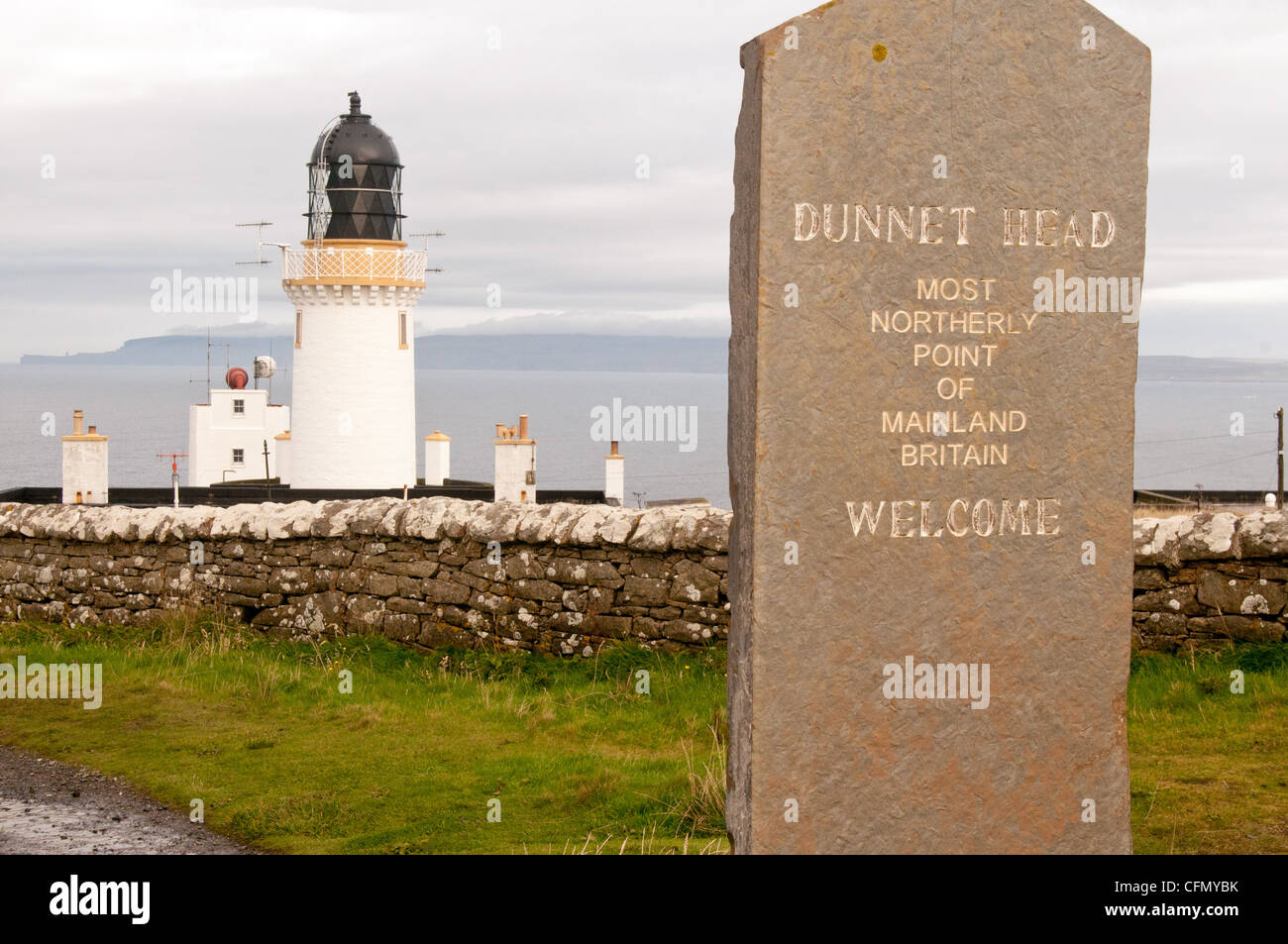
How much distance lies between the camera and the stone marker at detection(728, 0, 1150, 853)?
559cm

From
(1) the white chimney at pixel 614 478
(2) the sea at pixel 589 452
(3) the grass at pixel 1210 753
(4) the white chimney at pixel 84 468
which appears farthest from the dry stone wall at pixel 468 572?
(2) the sea at pixel 589 452

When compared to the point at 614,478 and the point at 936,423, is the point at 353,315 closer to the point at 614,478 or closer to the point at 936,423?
the point at 614,478

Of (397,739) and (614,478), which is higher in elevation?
(614,478)

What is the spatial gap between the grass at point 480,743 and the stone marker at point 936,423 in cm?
97

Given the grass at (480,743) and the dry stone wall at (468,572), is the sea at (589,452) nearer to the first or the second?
the dry stone wall at (468,572)

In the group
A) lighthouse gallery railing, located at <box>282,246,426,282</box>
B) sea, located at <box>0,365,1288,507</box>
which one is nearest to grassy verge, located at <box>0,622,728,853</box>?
lighthouse gallery railing, located at <box>282,246,426,282</box>

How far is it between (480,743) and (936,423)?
172 inches

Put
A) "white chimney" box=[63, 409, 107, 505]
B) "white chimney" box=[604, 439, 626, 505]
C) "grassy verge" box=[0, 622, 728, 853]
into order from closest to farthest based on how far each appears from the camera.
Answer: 1. "grassy verge" box=[0, 622, 728, 853]
2. "white chimney" box=[63, 409, 107, 505]
3. "white chimney" box=[604, 439, 626, 505]

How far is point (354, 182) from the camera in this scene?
33688 mm

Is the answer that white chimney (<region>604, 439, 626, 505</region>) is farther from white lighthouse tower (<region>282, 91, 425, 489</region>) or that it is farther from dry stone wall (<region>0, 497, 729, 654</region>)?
dry stone wall (<region>0, 497, 729, 654</region>)

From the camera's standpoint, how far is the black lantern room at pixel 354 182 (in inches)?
1320

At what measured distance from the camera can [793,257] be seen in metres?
5.57

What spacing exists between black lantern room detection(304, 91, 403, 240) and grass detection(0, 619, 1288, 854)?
2349 cm

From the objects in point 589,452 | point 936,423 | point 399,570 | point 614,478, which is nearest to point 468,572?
point 399,570
